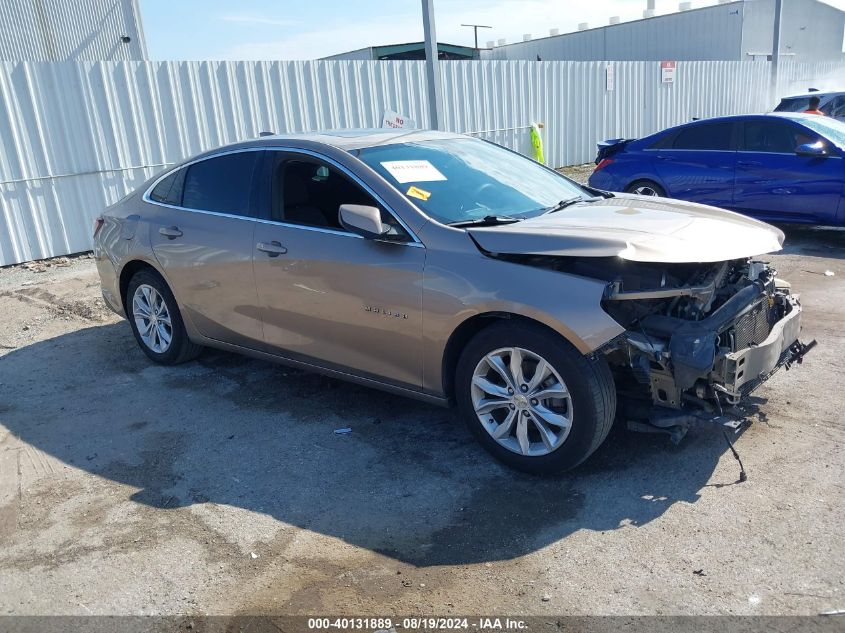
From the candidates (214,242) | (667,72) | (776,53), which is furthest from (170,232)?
(776,53)

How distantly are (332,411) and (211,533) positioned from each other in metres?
1.45

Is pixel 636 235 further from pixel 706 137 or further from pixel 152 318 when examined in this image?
pixel 706 137

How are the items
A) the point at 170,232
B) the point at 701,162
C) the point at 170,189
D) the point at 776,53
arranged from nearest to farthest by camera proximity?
the point at 170,232 < the point at 170,189 < the point at 701,162 < the point at 776,53

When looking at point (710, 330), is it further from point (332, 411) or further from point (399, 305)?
point (332, 411)

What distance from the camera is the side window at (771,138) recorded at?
28.8 feet

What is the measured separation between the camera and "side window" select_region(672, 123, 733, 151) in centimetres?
923

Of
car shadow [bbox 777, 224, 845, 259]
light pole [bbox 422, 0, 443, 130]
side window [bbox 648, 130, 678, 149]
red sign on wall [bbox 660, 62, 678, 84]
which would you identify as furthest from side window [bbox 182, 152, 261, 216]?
red sign on wall [bbox 660, 62, 678, 84]

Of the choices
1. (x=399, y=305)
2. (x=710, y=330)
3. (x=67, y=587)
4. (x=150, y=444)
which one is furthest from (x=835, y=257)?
(x=67, y=587)

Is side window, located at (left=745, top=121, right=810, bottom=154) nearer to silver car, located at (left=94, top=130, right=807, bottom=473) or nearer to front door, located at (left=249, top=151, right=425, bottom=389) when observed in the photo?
silver car, located at (left=94, top=130, right=807, bottom=473)

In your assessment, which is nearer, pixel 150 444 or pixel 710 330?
pixel 710 330

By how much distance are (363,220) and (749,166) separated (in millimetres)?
6626

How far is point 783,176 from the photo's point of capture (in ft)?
28.6

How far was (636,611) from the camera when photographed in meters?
2.86

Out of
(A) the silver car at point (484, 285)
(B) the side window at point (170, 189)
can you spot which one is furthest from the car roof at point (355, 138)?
(B) the side window at point (170, 189)
